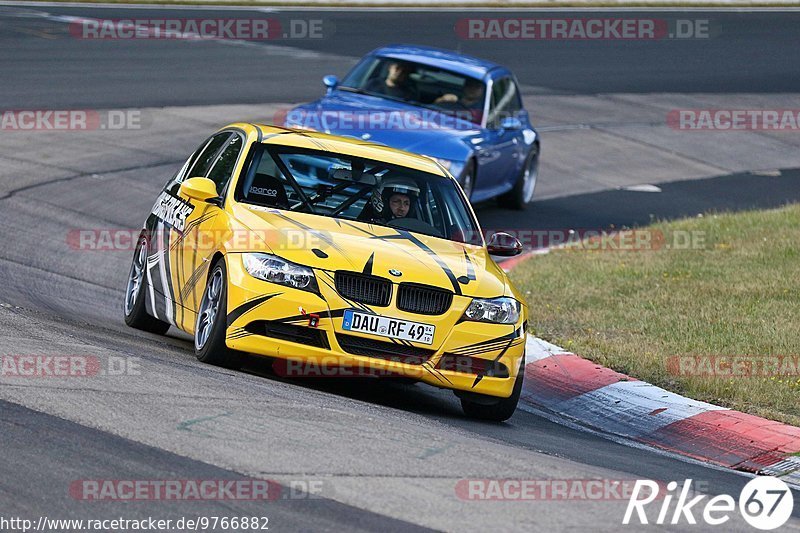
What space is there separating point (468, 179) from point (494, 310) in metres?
7.62

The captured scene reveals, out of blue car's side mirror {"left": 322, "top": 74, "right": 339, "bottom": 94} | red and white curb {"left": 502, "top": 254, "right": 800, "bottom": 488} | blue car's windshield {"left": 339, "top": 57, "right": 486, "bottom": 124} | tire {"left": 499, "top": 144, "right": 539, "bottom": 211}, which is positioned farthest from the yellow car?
tire {"left": 499, "top": 144, "right": 539, "bottom": 211}

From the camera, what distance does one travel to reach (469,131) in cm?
1666

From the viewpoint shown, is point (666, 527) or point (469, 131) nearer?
point (666, 527)

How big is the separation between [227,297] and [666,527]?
10.7 feet

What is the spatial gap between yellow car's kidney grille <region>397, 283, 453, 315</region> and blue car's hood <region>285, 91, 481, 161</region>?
22.1 feet

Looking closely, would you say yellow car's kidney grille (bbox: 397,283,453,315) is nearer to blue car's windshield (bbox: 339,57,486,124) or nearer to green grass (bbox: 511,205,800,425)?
green grass (bbox: 511,205,800,425)

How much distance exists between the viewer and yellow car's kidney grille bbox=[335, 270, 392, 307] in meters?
8.52

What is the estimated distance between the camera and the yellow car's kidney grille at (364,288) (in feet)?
27.9

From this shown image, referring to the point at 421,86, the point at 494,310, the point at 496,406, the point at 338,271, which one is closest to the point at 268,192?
the point at 338,271

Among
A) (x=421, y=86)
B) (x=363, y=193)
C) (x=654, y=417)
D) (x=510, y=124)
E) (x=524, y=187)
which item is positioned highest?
(x=363, y=193)

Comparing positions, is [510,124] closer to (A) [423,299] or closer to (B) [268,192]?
(B) [268,192]

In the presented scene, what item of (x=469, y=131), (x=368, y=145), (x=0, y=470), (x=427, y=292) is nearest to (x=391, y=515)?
(x=0, y=470)

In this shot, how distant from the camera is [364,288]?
855 centimetres

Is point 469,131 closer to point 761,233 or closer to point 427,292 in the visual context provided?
point 761,233
